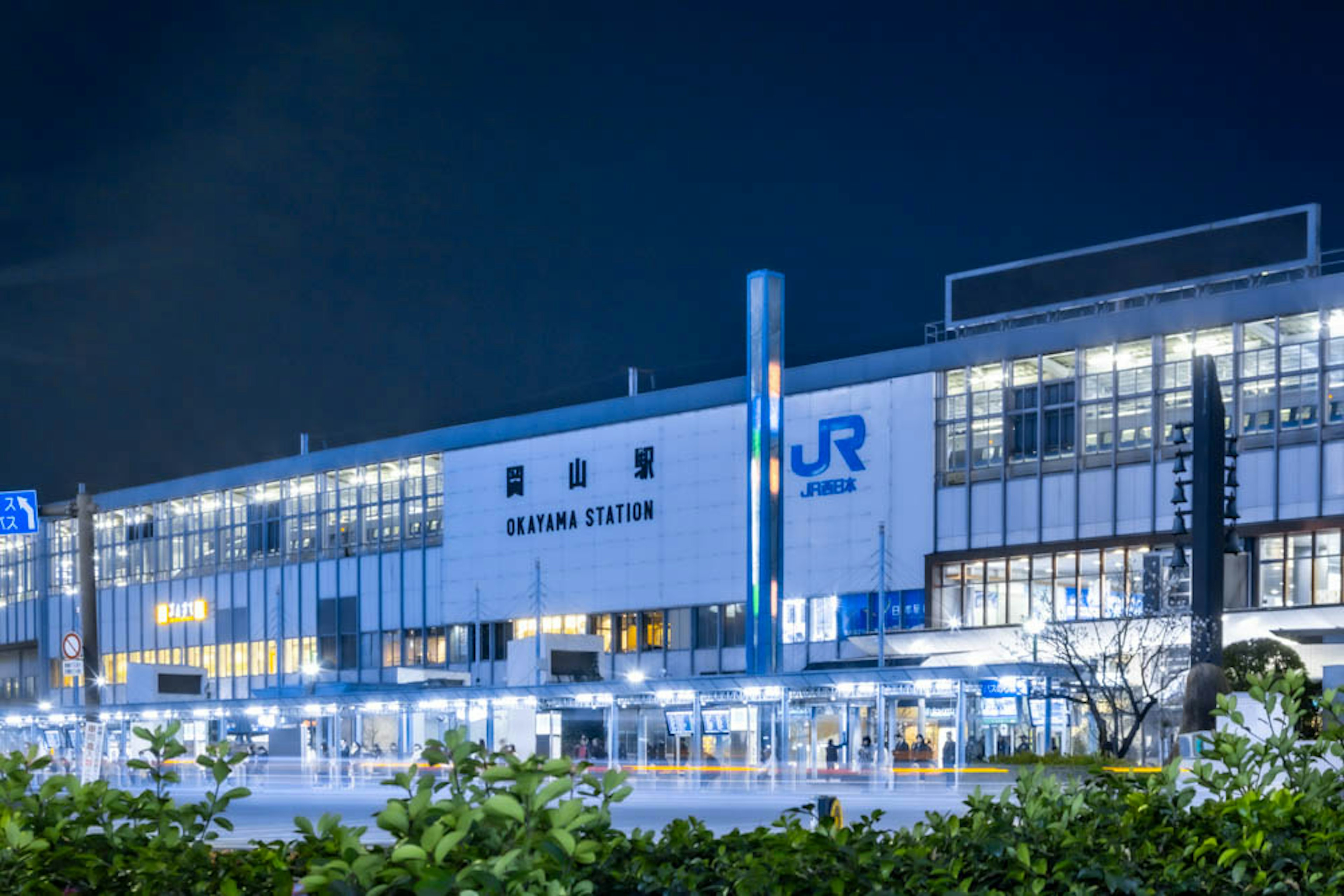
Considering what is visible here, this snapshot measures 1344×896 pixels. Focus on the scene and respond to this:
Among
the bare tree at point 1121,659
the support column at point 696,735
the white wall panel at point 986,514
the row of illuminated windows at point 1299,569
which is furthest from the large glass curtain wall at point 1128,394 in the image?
the support column at point 696,735

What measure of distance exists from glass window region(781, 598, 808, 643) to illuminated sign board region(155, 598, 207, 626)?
127 ft

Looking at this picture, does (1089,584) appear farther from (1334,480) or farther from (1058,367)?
(1334,480)

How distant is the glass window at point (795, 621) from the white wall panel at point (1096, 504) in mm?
14160

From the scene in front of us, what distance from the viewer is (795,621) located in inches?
Result: 3150

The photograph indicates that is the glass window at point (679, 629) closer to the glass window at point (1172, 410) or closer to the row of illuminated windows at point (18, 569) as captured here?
the glass window at point (1172, 410)

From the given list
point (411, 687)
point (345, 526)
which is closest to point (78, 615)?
point (345, 526)

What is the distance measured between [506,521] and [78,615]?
3666cm

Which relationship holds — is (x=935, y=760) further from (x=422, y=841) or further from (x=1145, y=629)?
(x=422, y=841)

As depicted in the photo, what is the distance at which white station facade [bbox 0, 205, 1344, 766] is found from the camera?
6512 cm

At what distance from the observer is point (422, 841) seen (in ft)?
16.3

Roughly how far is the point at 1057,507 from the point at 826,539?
37.0ft

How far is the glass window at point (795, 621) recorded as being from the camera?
79.5m

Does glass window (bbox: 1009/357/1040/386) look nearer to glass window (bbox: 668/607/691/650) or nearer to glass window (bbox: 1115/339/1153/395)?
glass window (bbox: 1115/339/1153/395)

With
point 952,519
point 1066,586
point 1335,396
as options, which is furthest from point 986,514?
point 1335,396
